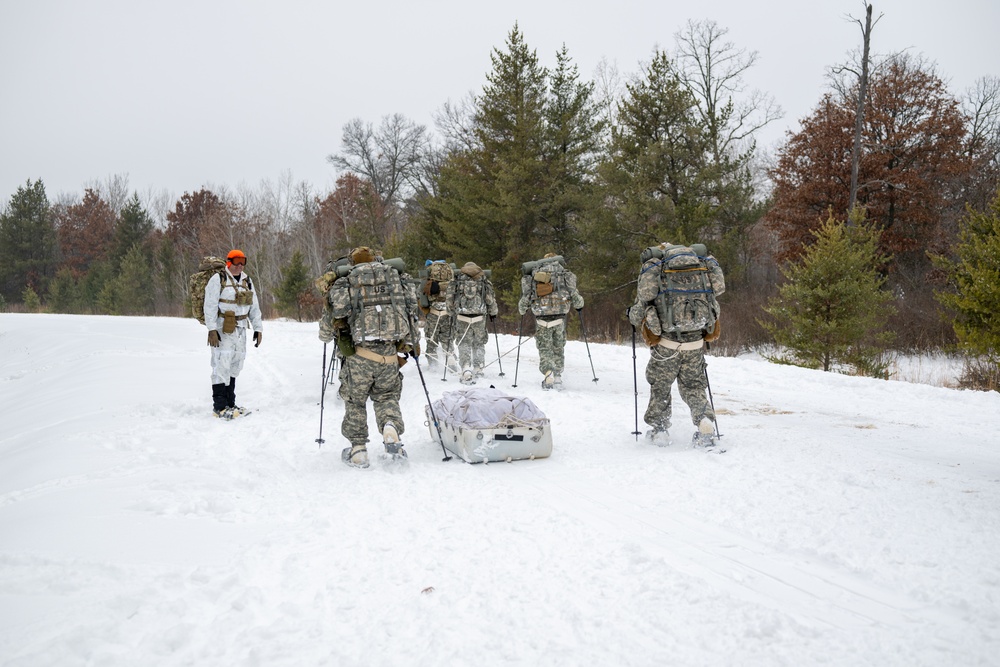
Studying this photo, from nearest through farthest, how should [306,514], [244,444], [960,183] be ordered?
1. [306,514]
2. [244,444]
3. [960,183]

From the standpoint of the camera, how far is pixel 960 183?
22484 millimetres

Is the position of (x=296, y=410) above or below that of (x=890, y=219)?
below

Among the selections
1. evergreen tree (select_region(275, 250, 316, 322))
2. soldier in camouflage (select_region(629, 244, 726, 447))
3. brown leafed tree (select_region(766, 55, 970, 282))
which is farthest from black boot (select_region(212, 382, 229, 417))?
evergreen tree (select_region(275, 250, 316, 322))

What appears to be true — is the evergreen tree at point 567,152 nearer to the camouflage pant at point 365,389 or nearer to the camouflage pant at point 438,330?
the camouflage pant at point 438,330

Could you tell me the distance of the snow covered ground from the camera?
3.12 m

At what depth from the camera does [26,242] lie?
5606 centimetres

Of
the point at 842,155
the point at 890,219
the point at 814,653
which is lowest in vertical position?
the point at 814,653

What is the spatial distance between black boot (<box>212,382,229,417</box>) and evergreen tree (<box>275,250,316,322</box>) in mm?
23440

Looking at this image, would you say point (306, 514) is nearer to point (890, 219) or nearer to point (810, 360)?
point (810, 360)

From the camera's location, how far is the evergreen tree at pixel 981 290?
41.5ft

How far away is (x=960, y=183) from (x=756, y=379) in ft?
56.4

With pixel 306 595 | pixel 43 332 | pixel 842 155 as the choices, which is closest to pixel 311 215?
pixel 43 332

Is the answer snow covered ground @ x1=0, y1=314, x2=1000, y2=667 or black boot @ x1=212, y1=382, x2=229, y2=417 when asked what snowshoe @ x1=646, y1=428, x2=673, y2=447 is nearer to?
snow covered ground @ x1=0, y1=314, x2=1000, y2=667

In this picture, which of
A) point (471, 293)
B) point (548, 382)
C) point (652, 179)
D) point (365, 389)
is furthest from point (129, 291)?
point (365, 389)
